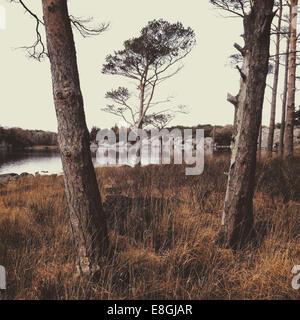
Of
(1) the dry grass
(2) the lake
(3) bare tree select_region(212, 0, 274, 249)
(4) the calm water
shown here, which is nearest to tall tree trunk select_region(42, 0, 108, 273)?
(1) the dry grass

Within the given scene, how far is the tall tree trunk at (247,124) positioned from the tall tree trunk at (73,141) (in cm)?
155

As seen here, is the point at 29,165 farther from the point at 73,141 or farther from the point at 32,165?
the point at 73,141

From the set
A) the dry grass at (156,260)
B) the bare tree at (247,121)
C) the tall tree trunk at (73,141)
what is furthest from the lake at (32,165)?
the tall tree trunk at (73,141)

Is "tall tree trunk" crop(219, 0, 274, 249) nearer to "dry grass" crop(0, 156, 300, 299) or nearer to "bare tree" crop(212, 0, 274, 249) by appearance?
"bare tree" crop(212, 0, 274, 249)

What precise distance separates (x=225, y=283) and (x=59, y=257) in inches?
65.7

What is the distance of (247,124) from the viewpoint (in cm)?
250

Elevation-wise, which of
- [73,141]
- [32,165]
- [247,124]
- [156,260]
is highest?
[247,124]

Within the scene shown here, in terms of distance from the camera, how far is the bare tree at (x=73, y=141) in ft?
6.78

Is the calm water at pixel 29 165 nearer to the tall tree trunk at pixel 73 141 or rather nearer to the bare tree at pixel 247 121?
the tall tree trunk at pixel 73 141

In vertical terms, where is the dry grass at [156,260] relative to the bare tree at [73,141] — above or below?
below

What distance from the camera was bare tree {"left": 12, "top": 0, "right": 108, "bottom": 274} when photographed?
207cm

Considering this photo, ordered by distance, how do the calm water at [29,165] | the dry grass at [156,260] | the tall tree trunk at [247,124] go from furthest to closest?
the calm water at [29,165]
the tall tree trunk at [247,124]
the dry grass at [156,260]

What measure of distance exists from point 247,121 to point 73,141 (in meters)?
1.89

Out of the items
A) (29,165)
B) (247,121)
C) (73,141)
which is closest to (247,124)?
(247,121)
